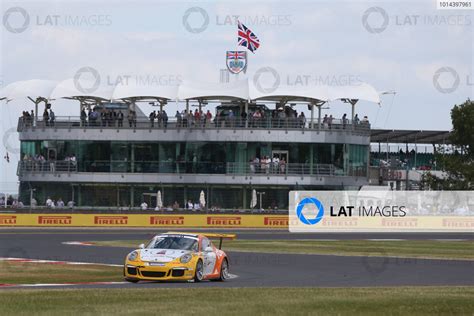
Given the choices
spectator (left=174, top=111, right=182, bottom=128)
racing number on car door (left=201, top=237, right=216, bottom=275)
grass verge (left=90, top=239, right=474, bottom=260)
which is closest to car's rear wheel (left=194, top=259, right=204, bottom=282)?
racing number on car door (left=201, top=237, right=216, bottom=275)

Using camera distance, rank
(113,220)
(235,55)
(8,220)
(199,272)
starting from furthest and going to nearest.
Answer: (235,55) < (113,220) < (8,220) < (199,272)

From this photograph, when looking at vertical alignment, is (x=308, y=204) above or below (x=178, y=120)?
below

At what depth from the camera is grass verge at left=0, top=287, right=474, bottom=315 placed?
17312mm

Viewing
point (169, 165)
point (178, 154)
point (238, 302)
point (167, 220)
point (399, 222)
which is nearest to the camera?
point (238, 302)

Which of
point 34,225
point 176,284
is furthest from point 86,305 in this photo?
point 34,225

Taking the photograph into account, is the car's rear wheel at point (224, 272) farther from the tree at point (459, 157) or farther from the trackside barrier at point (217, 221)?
the tree at point (459, 157)

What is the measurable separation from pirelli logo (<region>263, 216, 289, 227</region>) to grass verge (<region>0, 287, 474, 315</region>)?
39973mm

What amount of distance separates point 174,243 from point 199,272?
1.04 meters

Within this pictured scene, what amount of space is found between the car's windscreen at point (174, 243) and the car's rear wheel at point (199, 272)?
1.37 ft

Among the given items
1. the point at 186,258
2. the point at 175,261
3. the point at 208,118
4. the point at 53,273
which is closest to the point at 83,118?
the point at 208,118

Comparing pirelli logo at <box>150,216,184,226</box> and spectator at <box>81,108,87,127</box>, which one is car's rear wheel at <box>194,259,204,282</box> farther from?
spectator at <box>81,108,87,127</box>

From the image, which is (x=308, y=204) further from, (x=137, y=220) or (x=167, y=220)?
(x=137, y=220)

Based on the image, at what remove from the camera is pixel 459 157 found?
79562 mm

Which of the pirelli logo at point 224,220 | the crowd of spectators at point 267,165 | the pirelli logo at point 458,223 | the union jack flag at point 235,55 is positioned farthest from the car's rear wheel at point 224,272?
the union jack flag at point 235,55
